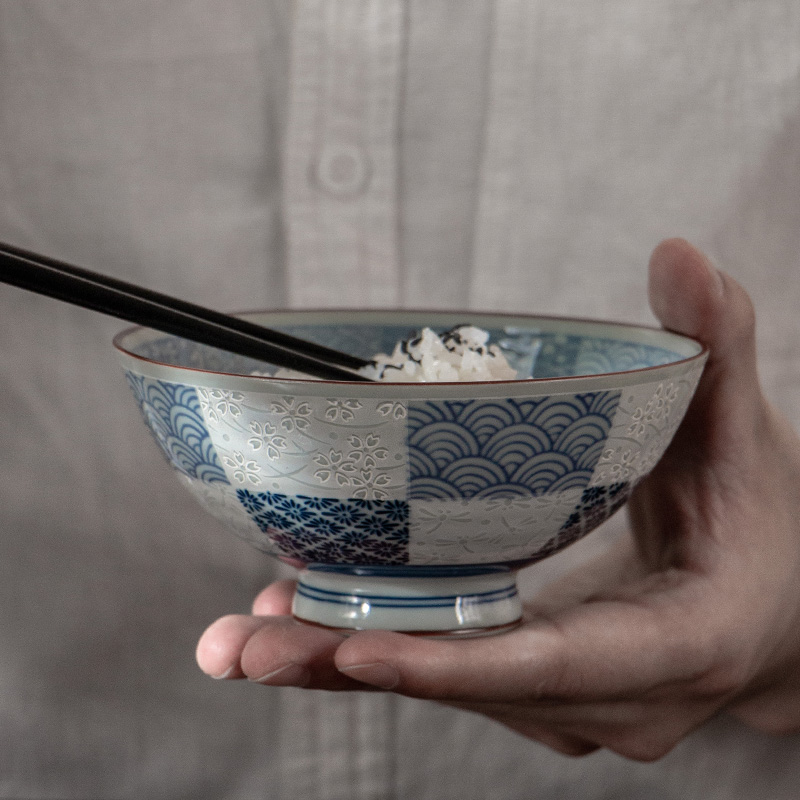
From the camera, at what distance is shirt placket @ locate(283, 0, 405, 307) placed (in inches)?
31.7

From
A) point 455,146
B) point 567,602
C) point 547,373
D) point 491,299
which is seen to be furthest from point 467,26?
point 567,602

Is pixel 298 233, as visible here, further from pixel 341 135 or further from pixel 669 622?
pixel 669 622

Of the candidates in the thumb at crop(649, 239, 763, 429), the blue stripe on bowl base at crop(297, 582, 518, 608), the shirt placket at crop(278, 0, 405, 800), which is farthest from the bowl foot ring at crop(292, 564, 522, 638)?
the shirt placket at crop(278, 0, 405, 800)

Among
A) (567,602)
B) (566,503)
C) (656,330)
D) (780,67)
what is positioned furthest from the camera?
(780,67)

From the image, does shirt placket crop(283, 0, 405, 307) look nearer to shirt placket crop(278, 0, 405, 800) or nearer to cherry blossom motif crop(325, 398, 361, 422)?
shirt placket crop(278, 0, 405, 800)

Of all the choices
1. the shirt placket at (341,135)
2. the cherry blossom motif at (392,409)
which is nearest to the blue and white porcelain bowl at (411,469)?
the cherry blossom motif at (392,409)

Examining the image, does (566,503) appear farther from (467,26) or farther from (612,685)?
(467,26)

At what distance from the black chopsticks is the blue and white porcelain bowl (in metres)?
0.03

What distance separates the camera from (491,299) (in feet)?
2.91

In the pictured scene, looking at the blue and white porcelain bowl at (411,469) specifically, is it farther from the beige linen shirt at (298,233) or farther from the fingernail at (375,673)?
the beige linen shirt at (298,233)

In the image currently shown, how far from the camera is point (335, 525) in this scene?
1.43 feet

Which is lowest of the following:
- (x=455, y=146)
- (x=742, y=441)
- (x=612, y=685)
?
(x=612, y=685)

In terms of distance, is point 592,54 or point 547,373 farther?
point 592,54

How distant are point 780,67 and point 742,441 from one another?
1.38ft
